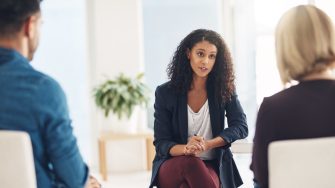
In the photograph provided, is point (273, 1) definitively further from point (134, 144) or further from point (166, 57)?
point (134, 144)

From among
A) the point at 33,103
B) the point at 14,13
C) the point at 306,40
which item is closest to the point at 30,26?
the point at 14,13

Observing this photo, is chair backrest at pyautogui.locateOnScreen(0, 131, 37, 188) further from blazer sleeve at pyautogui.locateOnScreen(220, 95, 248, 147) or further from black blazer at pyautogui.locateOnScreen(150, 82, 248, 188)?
blazer sleeve at pyautogui.locateOnScreen(220, 95, 248, 147)

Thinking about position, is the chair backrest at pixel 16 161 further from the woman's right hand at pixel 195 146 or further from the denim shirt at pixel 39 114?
the woman's right hand at pixel 195 146

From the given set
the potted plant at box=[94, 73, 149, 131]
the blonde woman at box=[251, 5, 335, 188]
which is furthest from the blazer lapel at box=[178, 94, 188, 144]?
the potted plant at box=[94, 73, 149, 131]

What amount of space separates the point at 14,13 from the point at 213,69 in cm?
139

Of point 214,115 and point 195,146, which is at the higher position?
point 214,115

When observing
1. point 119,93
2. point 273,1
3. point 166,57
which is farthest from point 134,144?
point 273,1

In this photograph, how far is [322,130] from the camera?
1.49 meters

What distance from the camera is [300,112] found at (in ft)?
4.85

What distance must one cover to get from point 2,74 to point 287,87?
3.10ft

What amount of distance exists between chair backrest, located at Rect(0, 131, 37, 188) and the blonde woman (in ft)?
2.51

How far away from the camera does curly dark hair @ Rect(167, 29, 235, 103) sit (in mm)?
2520

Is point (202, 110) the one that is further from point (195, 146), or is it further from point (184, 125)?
point (195, 146)

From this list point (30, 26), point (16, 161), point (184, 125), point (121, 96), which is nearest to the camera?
point (16, 161)
